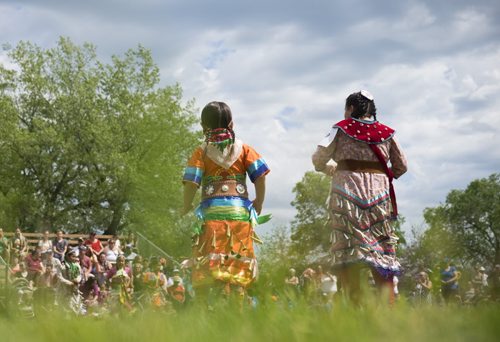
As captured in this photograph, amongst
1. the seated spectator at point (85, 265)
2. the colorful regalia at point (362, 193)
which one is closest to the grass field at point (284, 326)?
the colorful regalia at point (362, 193)

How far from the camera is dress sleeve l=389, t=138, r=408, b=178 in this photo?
568 centimetres

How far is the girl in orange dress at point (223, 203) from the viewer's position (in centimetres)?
Answer: 532

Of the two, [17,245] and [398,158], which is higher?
[17,245]

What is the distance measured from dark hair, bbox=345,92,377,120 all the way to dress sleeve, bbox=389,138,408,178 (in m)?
0.30

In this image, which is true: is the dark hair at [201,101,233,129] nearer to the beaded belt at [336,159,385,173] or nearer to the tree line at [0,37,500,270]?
the beaded belt at [336,159,385,173]

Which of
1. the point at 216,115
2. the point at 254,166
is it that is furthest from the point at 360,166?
the point at 216,115

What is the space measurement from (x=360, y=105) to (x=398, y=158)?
514mm

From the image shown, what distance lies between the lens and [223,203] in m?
5.47

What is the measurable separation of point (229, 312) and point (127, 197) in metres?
34.2

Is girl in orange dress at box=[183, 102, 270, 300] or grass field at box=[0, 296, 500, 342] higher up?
girl in orange dress at box=[183, 102, 270, 300]

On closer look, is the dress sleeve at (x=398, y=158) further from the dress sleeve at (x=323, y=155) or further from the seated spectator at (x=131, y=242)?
the seated spectator at (x=131, y=242)

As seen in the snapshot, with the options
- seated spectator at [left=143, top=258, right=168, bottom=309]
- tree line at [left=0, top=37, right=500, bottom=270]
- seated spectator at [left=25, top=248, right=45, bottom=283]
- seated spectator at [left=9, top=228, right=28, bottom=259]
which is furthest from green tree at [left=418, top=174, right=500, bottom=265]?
seated spectator at [left=143, top=258, right=168, bottom=309]

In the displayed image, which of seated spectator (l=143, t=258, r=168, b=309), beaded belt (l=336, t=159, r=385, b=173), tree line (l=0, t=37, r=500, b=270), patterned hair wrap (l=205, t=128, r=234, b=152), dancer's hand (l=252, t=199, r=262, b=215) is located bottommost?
seated spectator (l=143, t=258, r=168, b=309)

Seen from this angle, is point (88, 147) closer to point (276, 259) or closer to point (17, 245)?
point (17, 245)
